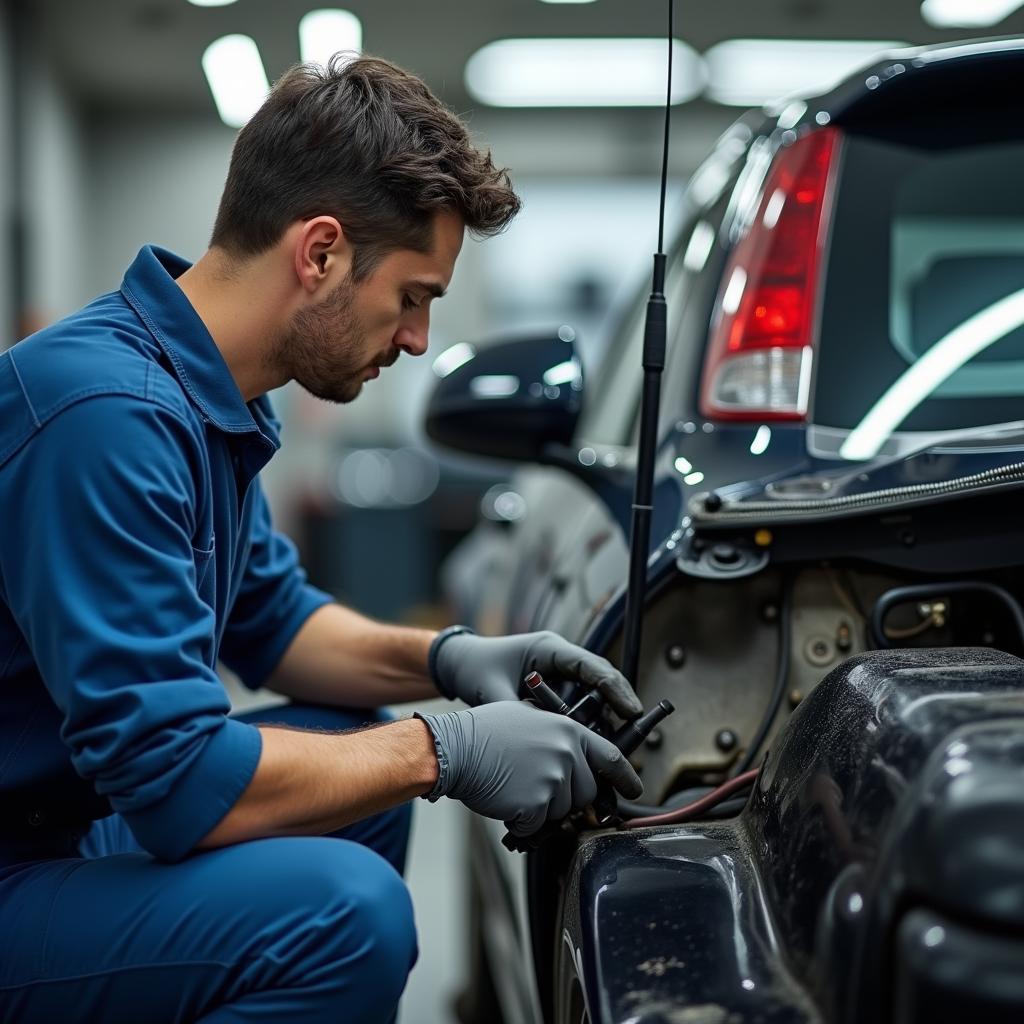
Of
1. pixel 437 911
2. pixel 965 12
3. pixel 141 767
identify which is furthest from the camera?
pixel 965 12

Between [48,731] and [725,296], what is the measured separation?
0.93 m

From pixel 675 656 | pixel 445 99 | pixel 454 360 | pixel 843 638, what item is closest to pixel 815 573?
pixel 843 638

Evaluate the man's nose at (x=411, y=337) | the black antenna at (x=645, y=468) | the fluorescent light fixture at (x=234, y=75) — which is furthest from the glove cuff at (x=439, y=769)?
the fluorescent light fixture at (x=234, y=75)

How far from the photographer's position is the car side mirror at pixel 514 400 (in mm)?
1908

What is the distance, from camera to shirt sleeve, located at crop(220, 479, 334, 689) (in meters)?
1.80

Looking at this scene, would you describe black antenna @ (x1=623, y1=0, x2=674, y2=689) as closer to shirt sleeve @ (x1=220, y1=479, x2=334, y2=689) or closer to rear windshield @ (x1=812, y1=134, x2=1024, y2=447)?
rear windshield @ (x1=812, y1=134, x2=1024, y2=447)

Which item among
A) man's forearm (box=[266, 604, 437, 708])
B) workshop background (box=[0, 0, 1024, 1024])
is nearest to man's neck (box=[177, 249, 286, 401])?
man's forearm (box=[266, 604, 437, 708])

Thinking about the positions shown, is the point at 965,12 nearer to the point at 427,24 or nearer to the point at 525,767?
the point at 427,24

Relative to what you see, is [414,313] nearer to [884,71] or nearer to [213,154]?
[884,71]

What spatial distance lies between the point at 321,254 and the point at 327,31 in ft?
24.5

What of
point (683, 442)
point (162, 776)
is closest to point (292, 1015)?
point (162, 776)

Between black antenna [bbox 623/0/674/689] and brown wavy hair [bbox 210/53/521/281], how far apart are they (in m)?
0.26

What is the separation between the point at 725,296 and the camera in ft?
5.25

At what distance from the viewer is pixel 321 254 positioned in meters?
1.39
